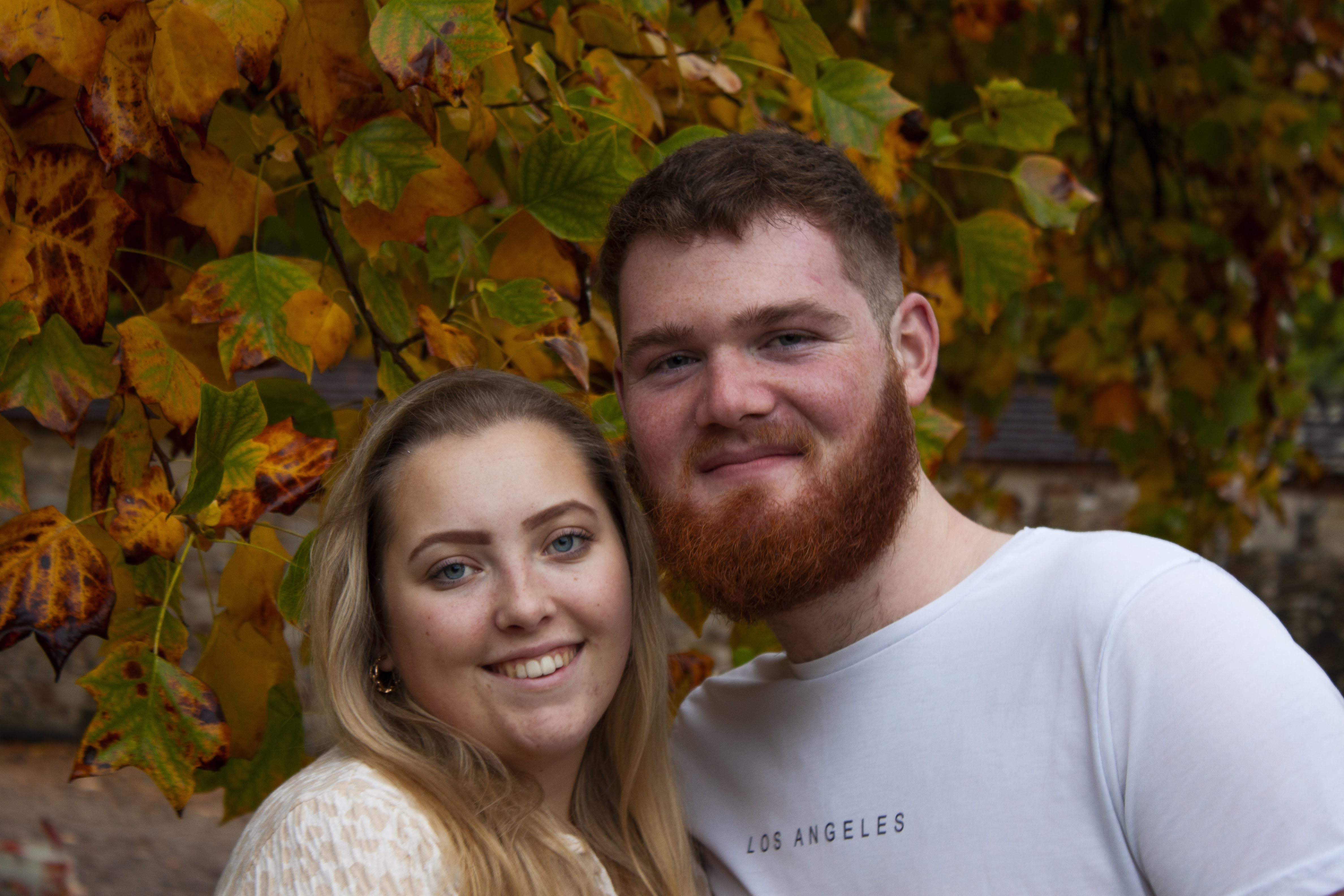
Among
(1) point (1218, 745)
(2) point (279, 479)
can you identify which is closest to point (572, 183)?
(2) point (279, 479)

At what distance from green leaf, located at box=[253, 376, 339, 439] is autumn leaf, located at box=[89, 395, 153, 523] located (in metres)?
0.25

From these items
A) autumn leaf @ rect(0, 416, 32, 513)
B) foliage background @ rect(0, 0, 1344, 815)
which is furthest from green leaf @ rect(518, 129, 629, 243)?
autumn leaf @ rect(0, 416, 32, 513)

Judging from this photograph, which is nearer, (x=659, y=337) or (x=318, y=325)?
(x=318, y=325)

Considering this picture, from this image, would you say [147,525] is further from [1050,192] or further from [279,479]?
[1050,192]

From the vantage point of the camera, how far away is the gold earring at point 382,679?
1.66 metres

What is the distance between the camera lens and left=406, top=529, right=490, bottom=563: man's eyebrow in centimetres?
155

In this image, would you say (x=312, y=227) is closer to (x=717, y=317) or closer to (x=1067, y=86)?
(x=717, y=317)

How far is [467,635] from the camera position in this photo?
154 cm

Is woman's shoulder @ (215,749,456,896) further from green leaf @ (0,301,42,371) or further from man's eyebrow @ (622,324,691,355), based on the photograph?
man's eyebrow @ (622,324,691,355)

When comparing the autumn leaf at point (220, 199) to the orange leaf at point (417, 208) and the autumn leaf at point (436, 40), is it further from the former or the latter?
the autumn leaf at point (436, 40)

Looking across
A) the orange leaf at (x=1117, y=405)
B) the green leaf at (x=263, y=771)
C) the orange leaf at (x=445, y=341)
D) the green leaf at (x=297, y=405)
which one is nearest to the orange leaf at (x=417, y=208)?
the orange leaf at (x=445, y=341)

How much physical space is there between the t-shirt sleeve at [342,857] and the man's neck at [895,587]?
0.63 m

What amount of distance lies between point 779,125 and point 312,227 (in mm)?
878

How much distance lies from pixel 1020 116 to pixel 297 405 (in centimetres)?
131
